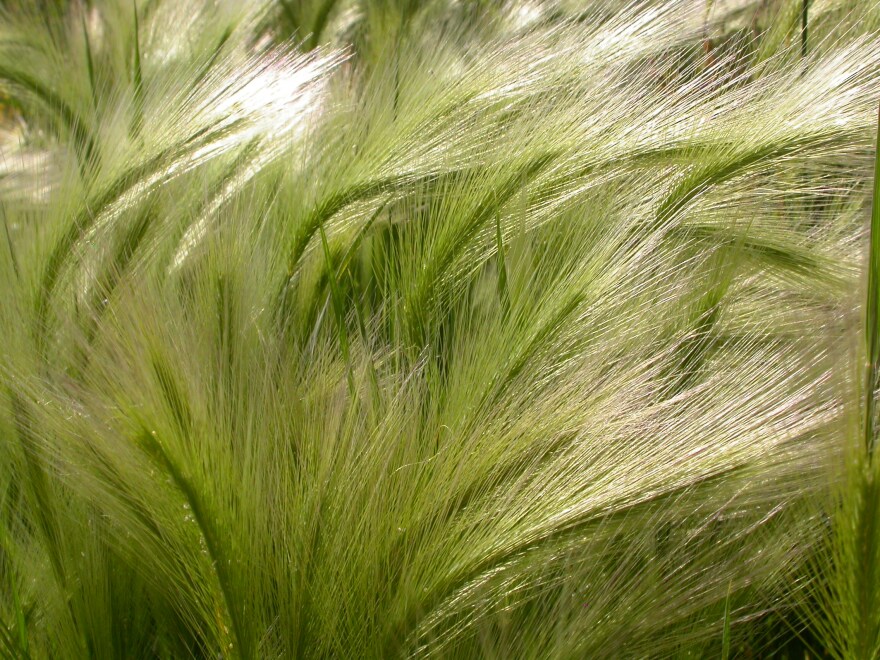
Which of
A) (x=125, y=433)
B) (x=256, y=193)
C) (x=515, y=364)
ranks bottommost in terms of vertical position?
(x=515, y=364)

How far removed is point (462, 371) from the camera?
767 millimetres

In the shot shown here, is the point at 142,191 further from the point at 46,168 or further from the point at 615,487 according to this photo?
the point at 615,487

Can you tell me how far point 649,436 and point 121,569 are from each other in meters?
0.48

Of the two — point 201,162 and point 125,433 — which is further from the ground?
point 201,162

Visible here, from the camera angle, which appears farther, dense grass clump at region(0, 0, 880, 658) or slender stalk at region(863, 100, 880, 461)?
dense grass clump at region(0, 0, 880, 658)

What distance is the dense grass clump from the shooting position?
621mm

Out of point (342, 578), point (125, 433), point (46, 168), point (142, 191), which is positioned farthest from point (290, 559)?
point (46, 168)

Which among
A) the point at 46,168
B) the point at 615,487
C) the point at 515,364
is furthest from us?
the point at 46,168

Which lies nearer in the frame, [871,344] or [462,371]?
[871,344]

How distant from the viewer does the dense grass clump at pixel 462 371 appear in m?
0.62

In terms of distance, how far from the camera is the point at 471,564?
0.63 meters

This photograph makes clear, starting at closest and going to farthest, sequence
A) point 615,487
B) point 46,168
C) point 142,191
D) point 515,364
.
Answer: point 615,487 < point 515,364 < point 142,191 < point 46,168

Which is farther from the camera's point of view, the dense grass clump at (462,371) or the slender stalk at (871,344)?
the dense grass clump at (462,371)

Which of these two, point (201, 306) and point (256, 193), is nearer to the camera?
point (201, 306)
